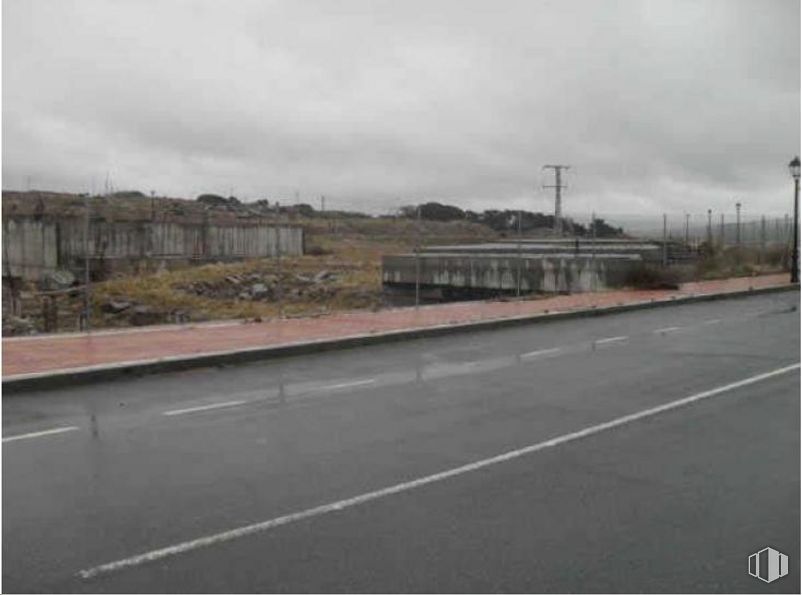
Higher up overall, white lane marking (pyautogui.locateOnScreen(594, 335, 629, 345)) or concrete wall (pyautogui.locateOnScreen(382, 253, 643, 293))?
concrete wall (pyautogui.locateOnScreen(382, 253, 643, 293))

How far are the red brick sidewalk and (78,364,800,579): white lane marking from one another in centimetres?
627

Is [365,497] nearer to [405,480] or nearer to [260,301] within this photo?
[405,480]

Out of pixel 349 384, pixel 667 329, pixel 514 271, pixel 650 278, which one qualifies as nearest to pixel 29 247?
pixel 514 271

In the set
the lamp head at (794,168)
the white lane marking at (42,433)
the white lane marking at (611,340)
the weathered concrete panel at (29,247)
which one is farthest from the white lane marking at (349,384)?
the weathered concrete panel at (29,247)

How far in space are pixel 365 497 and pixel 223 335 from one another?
365 inches

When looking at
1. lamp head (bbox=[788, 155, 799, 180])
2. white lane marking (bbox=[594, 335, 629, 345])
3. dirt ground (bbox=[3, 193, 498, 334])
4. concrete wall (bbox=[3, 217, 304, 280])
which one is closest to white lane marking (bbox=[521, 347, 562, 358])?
white lane marking (bbox=[594, 335, 629, 345])

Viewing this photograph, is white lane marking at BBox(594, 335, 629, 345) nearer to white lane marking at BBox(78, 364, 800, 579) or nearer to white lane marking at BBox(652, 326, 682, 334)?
white lane marking at BBox(652, 326, 682, 334)

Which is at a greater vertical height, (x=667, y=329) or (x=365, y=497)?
(x=667, y=329)

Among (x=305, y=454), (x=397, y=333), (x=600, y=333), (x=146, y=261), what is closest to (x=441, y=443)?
(x=305, y=454)

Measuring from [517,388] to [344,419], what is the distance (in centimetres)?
254

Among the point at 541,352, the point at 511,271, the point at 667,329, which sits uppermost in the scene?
the point at 511,271

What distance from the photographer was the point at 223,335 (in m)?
14.7

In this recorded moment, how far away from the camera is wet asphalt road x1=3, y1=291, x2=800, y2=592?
4.66 m

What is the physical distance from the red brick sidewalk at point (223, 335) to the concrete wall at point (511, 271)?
505 centimetres
